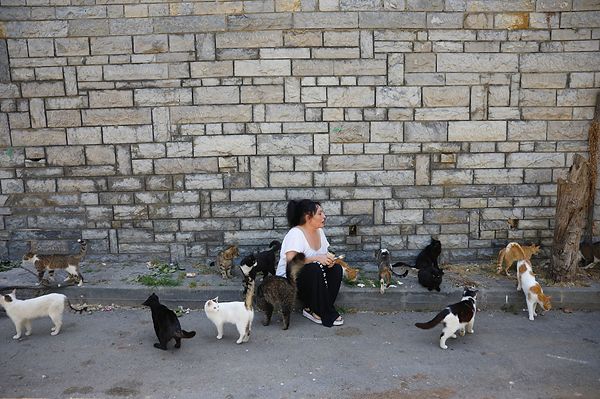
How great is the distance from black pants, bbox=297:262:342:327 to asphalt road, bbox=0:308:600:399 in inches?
7.2

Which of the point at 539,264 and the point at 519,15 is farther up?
the point at 519,15

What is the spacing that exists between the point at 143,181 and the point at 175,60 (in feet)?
5.80

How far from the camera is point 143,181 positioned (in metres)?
6.99

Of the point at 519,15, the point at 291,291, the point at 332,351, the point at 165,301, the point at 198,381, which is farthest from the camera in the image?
the point at 519,15

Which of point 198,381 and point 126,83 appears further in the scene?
point 126,83

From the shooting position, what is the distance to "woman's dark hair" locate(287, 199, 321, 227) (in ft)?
19.2

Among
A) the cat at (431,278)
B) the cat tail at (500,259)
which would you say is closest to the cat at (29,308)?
the cat at (431,278)

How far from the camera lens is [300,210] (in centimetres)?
592

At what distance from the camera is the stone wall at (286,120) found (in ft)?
21.8

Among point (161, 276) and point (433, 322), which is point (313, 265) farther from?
point (161, 276)

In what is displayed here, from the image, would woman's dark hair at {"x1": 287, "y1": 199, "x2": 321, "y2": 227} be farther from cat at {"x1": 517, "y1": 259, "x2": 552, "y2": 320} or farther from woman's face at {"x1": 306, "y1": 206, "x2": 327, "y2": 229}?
cat at {"x1": 517, "y1": 259, "x2": 552, "y2": 320}

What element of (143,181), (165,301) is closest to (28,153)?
(143,181)

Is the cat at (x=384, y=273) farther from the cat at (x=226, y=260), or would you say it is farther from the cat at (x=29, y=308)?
the cat at (x=29, y=308)

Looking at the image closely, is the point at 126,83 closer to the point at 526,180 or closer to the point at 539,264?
the point at 526,180
